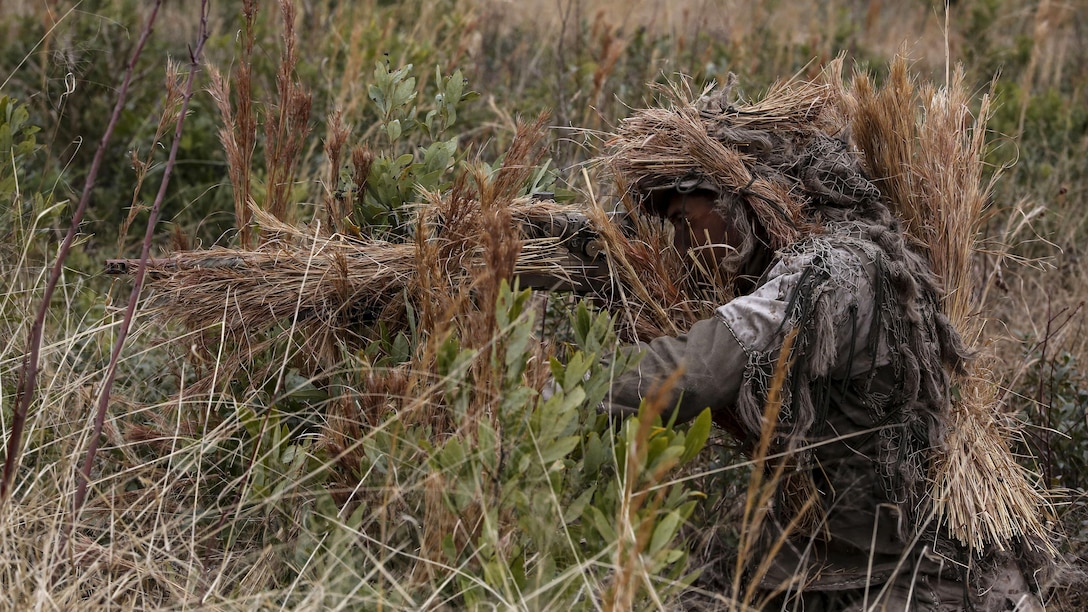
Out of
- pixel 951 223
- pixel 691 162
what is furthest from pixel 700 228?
pixel 951 223

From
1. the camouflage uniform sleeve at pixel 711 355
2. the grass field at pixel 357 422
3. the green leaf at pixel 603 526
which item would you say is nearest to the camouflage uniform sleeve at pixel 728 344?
the camouflage uniform sleeve at pixel 711 355

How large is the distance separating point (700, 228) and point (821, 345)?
422mm

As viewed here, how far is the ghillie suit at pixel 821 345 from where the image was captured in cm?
225

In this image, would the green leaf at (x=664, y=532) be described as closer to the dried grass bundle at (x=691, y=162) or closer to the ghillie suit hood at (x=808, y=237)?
the ghillie suit hood at (x=808, y=237)

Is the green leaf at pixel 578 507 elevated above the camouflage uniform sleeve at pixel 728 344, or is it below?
below

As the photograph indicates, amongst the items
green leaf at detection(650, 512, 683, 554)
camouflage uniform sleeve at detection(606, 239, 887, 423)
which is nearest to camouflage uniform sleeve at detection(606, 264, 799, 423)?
camouflage uniform sleeve at detection(606, 239, 887, 423)

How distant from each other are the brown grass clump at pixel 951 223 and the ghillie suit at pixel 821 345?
0.16 feet

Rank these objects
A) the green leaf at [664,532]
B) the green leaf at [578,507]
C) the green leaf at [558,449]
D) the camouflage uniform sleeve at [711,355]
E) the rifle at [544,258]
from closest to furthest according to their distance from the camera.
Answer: the green leaf at [664,532]
the green leaf at [558,449]
the green leaf at [578,507]
the camouflage uniform sleeve at [711,355]
the rifle at [544,258]

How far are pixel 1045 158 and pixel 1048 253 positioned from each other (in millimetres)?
744

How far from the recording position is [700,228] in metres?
2.54

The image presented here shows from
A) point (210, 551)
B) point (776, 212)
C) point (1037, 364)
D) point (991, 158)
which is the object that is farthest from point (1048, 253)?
point (210, 551)

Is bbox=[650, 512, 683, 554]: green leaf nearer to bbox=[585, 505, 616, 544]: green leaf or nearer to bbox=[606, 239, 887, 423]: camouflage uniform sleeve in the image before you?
bbox=[585, 505, 616, 544]: green leaf

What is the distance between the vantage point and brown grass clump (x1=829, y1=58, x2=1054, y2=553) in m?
2.43

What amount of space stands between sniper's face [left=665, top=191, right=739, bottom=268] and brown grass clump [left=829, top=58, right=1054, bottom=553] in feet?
1.27
